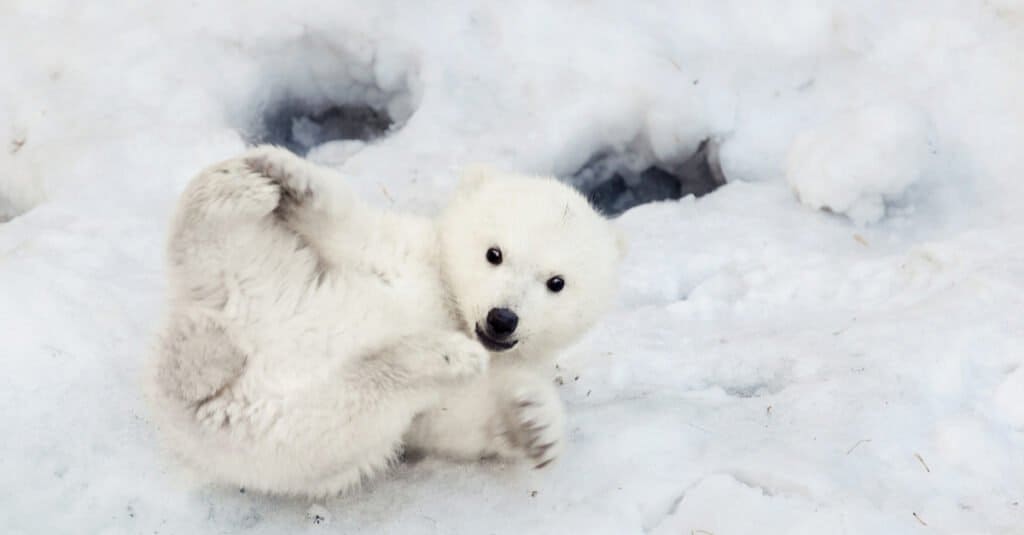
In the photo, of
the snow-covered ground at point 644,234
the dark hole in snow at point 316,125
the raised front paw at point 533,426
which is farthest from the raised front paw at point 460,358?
the dark hole in snow at point 316,125

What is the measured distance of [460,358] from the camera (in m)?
2.21

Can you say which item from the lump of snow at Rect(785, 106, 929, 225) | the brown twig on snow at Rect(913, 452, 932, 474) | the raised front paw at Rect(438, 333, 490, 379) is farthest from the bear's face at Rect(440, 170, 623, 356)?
the lump of snow at Rect(785, 106, 929, 225)

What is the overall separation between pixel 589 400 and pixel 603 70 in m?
1.86

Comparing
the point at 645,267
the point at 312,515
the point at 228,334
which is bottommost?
the point at 312,515

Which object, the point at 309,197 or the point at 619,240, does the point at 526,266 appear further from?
the point at 309,197

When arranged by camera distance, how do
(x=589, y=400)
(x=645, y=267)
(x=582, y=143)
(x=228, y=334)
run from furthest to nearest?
(x=582, y=143)
(x=645, y=267)
(x=589, y=400)
(x=228, y=334)

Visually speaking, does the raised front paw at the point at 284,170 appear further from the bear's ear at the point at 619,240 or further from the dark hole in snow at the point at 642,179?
the dark hole in snow at the point at 642,179

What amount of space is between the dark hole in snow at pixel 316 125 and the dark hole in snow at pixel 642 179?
0.94m

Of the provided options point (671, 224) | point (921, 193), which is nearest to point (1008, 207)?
point (921, 193)

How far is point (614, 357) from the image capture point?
308 cm

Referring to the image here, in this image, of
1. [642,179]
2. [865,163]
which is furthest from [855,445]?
[642,179]

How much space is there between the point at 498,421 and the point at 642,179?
2.22 meters

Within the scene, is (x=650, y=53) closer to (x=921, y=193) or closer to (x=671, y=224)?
(x=671, y=224)

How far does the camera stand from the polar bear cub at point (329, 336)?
220 cm
